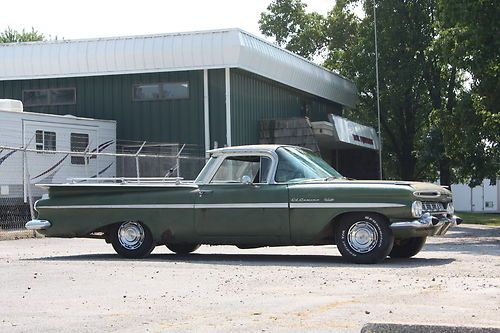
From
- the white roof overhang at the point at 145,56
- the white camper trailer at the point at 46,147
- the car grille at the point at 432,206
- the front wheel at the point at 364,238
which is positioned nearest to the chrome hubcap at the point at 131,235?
the front wheel at the point at 364,238

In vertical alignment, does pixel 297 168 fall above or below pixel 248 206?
above

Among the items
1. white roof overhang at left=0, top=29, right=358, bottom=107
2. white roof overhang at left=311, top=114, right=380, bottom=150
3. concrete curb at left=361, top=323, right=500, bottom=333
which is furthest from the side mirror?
white roof overhang at left=311, top=114, right=380, bottom=150

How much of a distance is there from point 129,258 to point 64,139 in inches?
540

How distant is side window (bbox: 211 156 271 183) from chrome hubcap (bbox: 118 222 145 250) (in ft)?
4.43

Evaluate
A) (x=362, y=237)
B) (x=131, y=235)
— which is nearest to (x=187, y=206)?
(x=131, y=235)

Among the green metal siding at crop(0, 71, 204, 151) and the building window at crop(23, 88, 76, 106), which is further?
the building window at crop(23, 88, 76, 106)

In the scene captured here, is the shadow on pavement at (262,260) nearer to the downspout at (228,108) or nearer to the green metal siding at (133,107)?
the downspout at (228,108)

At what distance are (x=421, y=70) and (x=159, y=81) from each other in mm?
16879

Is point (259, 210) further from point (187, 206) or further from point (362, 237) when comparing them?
point (362, 237)

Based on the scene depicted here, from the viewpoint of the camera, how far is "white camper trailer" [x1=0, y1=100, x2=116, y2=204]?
23.6m

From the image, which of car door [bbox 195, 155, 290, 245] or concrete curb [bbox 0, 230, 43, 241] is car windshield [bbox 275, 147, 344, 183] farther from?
concrete curb [bbox 0, 230, 43, 241]

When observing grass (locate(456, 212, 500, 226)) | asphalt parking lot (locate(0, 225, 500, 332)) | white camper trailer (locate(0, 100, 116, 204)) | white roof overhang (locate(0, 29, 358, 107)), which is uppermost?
white roof overhang (locate(0, 29, 358, 107))

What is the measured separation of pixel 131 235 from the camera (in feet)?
43.1

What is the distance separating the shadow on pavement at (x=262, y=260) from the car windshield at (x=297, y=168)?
119 cm
